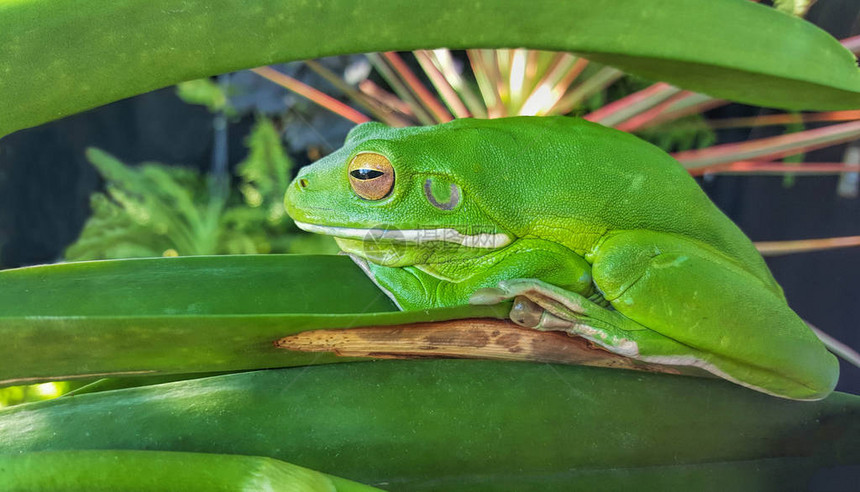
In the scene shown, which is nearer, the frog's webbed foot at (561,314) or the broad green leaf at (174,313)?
the broad green leaf at (174,313)

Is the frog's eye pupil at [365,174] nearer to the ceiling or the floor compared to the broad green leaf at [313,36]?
nearer to the floor

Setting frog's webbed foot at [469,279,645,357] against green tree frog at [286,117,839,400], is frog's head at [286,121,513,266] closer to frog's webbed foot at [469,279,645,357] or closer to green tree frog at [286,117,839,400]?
green tree frog at [286,117,839,400]

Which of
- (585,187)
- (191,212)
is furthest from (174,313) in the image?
(191,212)

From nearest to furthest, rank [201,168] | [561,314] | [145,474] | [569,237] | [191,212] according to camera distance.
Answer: [145,474] → [561,314] → [569,237] → [191,212] → [201,168]

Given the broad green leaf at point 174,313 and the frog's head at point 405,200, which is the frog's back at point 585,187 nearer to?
the frog's head at point 405,200

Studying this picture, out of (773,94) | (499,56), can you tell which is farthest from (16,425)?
(499,56)

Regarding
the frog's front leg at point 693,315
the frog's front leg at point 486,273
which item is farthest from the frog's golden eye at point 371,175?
the frog's front leg at point 693,315

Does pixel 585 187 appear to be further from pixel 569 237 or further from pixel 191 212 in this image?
pixel 191 212
